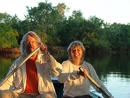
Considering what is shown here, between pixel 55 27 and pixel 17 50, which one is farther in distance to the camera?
pixel 55 27

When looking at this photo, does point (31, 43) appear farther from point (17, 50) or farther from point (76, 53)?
point (17, 50)

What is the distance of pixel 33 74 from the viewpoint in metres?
3.57

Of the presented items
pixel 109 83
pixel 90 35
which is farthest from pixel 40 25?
pixel 109 83

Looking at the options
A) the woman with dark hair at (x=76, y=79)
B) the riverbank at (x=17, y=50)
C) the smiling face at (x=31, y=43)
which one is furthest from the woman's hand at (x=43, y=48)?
the riverbank at (x=17, y=50)

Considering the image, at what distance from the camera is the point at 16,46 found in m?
41.2

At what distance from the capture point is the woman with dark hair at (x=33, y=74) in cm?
350

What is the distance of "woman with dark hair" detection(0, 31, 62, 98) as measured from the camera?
3496 millimetres

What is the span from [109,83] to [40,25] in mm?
29441

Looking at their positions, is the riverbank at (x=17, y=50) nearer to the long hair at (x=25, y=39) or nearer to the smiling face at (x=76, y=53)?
the smiling face at (x=76, y=53)

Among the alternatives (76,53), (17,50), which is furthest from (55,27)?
(76,53)

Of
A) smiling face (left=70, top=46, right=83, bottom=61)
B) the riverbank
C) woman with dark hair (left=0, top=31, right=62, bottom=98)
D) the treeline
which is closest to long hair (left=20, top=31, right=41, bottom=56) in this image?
woman with dark hair (left=0, top=31, right=62, bottom=98)

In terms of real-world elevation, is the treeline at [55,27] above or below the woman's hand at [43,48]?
above

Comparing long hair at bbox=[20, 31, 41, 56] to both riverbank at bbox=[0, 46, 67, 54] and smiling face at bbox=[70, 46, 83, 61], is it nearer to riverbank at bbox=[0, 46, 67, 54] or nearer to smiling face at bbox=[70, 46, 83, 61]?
smiling face at bbox=[70, 46, 83, 61]

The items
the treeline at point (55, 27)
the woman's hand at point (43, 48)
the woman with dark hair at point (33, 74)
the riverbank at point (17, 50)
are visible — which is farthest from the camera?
the treeline at point (55, 27)
